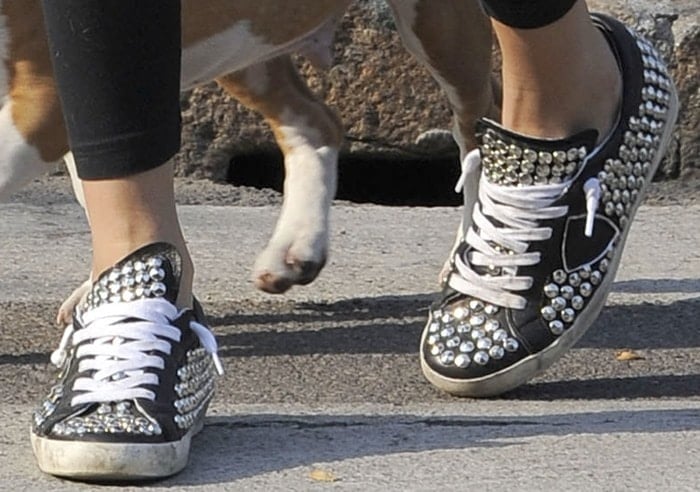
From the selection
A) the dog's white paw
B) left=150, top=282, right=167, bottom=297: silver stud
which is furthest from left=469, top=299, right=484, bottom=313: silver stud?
the dog's white paw

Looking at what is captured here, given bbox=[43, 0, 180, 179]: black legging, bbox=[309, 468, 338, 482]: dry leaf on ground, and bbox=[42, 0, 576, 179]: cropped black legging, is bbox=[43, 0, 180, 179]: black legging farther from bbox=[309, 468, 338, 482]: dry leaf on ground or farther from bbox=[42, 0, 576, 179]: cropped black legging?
bbox=[309, 468, 338, 482]: dry leaf on ground

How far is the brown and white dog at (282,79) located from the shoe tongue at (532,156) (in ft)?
2.08

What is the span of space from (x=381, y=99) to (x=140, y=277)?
98.5 inches

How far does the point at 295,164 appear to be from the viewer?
3.05m

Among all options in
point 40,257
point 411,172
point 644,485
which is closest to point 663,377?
point 644,485

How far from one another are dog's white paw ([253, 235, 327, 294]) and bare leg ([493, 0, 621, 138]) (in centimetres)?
78

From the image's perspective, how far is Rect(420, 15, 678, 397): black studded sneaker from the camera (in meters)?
2.12

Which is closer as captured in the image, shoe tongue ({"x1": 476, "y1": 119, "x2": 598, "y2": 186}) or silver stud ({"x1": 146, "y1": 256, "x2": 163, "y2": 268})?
silver stud ({"x1": 146, "y1": 256, "x2": 163, "y2": 268})

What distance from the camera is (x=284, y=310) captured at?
9.47 ft

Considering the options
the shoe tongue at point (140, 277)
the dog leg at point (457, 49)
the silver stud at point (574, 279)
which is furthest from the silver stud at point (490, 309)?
the dog leg at point (457, 49)

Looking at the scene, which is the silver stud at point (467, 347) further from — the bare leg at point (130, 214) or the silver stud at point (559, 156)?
the bare leg at point (130, 214)

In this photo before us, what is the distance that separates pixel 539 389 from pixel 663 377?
23 cm

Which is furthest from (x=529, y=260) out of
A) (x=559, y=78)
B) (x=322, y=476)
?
(x=322, y=476)

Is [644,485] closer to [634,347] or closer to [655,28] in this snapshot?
[634,347]
